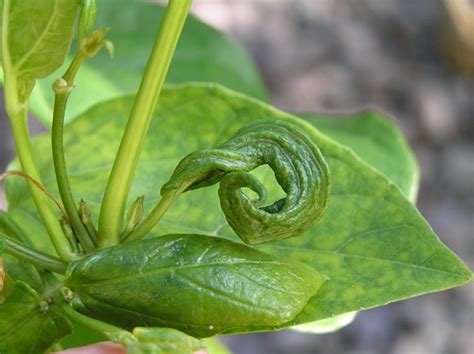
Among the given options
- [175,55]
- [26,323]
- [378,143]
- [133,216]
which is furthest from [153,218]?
[175,55]

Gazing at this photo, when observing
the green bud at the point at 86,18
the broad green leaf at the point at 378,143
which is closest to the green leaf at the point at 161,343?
the green bud at the point at 86,18

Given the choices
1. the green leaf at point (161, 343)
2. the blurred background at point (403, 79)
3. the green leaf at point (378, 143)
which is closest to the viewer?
the green leaf at point (161, 343)

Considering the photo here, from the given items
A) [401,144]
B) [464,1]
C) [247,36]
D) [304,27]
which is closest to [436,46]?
[464,1]

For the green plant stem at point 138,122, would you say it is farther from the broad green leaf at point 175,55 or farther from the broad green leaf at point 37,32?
the broad green leaf at point 175,55

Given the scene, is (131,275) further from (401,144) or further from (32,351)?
(401,144)

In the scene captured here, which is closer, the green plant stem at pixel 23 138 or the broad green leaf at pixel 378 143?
the green plant stem at pixel 23 138

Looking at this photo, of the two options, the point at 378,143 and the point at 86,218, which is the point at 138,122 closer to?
the point at 86,218
